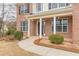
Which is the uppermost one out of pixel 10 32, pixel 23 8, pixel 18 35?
Answer: pixel 23 8

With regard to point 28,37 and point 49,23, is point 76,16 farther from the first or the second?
point 28,37

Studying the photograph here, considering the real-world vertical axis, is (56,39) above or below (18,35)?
below

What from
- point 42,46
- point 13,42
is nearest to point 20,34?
point 13,42

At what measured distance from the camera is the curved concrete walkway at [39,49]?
35.8 ft

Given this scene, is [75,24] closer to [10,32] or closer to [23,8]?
[23,8]

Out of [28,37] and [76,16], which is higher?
[76,16]

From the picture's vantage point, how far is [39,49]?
462 inches

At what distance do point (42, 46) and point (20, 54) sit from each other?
1.42 meters

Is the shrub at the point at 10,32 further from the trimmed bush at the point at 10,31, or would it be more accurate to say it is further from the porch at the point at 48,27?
the porch at the point at 48,27

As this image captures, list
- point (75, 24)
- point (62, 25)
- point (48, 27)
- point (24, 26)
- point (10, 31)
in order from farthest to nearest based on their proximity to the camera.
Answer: point (62, 25), point (48, 27), point (75, 24), point (24, 26), point (10, 31)

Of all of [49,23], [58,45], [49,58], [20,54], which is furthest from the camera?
[49,23]

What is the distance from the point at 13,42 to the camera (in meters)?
11.7

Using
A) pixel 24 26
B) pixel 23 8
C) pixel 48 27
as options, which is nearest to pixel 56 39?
pixel 48 27

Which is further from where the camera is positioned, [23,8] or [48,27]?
[48,27]
